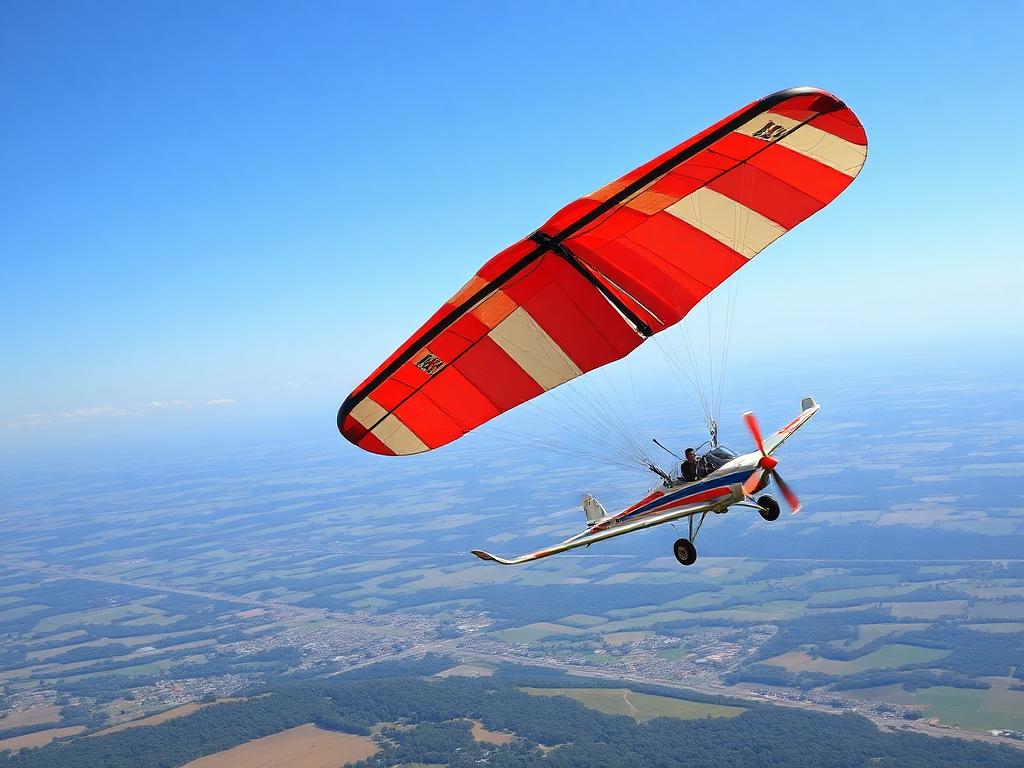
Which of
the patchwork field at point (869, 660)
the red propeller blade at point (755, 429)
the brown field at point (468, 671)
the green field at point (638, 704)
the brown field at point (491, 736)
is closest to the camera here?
the red propeller blade at point (755, 429)

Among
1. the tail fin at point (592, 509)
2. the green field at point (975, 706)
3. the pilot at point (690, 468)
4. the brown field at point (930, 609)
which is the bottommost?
the green field at point (975, 706)

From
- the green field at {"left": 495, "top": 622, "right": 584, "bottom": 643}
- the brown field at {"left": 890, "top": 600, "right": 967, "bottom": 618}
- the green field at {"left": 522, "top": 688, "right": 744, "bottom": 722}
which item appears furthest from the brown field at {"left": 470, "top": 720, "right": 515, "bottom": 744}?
the brown field at {"left": 890, "top": 600, "right": 967, "bottom": 618}

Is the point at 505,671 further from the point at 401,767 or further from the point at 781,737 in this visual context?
the point at 781,737

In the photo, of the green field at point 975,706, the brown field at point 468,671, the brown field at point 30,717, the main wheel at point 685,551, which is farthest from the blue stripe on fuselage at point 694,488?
the brown field at point 30,717

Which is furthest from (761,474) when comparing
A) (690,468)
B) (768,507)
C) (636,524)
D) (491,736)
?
(491,736)

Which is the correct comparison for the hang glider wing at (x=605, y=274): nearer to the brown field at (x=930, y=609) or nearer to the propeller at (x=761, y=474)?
the propeller at (x=761, y=474)

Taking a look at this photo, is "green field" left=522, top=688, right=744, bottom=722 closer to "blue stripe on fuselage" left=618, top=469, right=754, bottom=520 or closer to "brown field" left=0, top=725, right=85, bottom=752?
"brown field" left=0, top=725, right=85, bottom=752

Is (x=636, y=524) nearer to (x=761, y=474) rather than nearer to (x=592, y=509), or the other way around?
(x=761, y=474)
